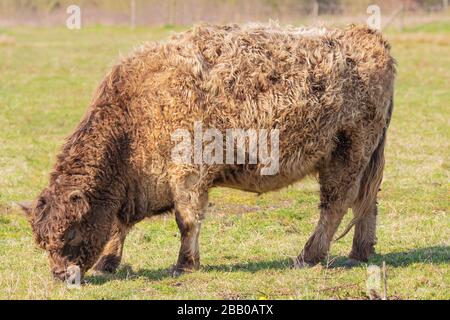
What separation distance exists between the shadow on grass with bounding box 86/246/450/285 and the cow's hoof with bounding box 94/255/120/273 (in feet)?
0.24

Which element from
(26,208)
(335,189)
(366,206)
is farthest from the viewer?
(366,206)

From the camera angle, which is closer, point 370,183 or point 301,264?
point 301,264

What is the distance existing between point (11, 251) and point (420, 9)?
36.2 meters

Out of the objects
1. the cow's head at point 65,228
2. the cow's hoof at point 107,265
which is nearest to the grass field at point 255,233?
the cow's hoof at point 107,265

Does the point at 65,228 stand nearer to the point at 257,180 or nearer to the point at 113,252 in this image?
the point at 113,252

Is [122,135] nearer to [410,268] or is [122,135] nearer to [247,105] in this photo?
[247,105]

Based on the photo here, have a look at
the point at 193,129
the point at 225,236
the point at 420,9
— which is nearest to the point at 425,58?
the point at 420,9

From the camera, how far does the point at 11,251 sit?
978 centimetres

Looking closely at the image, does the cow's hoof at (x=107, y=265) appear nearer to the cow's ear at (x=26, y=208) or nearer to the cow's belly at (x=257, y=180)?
the cow's ear at (x=26, y=208)

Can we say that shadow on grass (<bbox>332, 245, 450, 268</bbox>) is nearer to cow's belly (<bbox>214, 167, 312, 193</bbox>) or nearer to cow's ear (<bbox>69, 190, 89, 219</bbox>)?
cow's belly (<bbox>214, 167, 312, 193</bbox>)

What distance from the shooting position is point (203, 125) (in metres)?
8.25
